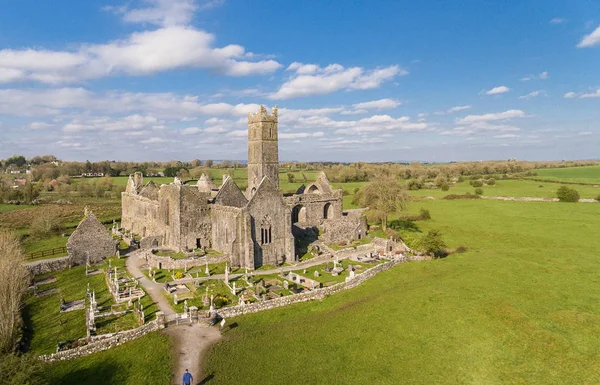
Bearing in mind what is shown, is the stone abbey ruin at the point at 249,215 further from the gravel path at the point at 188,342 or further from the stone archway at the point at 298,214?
the gravel path at the point at 188,342

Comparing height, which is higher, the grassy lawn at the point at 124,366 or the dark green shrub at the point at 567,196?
the dark green shrub at the point at 567,196

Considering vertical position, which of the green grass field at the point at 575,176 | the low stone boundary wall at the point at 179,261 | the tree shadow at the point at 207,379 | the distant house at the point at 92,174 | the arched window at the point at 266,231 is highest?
the distant house at the point at 92,174

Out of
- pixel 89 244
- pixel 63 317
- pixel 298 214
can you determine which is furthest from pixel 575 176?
pixel 63 317

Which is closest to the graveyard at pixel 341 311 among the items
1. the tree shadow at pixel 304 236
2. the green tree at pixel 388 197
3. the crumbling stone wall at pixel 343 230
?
the tree shadow at pixel 304 236

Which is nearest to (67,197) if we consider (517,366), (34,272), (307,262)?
(34,272)

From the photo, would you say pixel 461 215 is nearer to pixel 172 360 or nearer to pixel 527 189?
pixel 527 189

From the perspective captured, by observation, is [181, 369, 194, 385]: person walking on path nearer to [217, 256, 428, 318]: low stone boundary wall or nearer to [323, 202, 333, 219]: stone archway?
[217, 256, 428, 318]: low stone boundary wall
